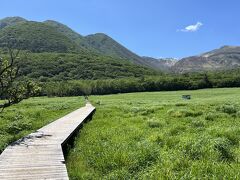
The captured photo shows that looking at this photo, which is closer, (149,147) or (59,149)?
(149,147)

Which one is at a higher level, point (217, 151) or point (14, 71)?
point (14, 71)

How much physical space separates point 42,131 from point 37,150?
646 centimetres

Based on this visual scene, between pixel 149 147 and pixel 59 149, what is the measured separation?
413cm

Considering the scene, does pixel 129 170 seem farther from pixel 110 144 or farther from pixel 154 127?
pixel 154 127

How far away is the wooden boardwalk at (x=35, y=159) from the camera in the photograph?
12105 millimetres

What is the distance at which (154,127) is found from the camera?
23828mm

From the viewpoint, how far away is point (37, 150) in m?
16.2

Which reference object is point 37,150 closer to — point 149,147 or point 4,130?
point 149,147

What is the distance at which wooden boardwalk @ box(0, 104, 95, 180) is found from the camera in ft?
39.7

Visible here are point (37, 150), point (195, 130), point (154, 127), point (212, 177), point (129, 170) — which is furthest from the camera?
point (154, 127)

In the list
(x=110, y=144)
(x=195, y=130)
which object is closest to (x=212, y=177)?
(x=110, y=144)

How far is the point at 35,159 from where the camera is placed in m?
14.4

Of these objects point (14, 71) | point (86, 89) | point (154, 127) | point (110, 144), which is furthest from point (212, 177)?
point (86, 89)

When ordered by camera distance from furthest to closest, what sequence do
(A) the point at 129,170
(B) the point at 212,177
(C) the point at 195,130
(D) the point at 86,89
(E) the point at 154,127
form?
1. (D) the point at 86,89
2. (E) the point at 154,127
3. (C) the point at 195,130
4. (A) the point at 129,170
5. (B) the point at 212,177
